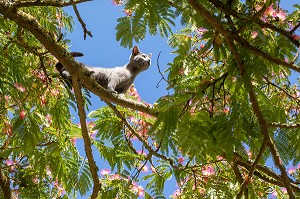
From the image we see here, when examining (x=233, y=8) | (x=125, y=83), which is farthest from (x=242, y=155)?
(x=125, y=83)

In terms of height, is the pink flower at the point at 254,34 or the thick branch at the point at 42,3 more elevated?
the thick branch at the point at 42,3

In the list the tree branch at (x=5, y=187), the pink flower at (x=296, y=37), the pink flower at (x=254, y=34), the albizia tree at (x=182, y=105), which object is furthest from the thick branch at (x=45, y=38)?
the tree branch at (x=5, y=187)

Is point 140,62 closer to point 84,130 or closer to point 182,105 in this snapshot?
point 84,130

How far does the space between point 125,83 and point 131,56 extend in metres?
0.70

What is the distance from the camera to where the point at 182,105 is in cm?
282

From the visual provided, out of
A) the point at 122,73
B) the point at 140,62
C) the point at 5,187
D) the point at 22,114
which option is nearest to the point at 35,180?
the point at 5,187

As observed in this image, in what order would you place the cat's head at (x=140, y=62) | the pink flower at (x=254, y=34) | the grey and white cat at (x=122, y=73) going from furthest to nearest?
the cat's head at (x=140, y=62), the grey and white cat at (x=122, y=73), the pink flower at (x=254, y=34)

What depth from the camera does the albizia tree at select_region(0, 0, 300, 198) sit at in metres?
2.71

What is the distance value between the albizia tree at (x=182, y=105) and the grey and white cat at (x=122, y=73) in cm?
84

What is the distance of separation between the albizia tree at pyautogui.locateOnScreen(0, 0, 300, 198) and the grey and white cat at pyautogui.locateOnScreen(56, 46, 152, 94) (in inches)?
33.0

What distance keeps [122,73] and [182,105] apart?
11.3ft

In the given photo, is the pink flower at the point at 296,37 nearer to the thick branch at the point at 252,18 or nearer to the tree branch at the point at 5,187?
the thick branch at the point at 252,18

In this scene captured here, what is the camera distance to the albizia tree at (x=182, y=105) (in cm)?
271

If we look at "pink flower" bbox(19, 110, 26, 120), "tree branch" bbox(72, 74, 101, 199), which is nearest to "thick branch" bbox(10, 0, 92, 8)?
"tree branch" bbox(72, 74, 101, 199)
